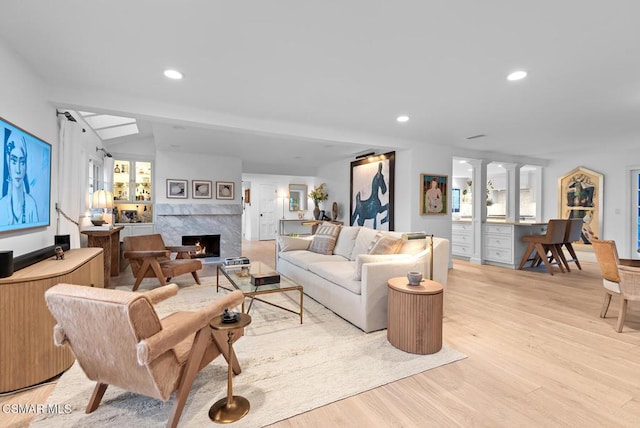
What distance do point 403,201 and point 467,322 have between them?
2.68 m

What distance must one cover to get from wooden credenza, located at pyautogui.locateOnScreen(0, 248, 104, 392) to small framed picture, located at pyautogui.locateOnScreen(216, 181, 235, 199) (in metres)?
4.77

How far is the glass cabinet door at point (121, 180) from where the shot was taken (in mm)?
6488

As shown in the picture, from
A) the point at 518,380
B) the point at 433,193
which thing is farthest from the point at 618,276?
the point at 433,193

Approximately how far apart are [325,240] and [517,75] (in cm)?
299

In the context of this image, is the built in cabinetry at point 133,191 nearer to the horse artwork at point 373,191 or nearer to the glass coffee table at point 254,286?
the glass coffee table at point 254,286

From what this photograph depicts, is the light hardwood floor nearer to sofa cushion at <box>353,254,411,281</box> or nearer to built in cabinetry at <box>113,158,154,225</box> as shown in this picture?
sofa cushion at <box>353,254,411,281</box>

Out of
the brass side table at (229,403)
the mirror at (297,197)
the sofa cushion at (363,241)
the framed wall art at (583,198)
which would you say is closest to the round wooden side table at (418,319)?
the brass side table at (229,403)

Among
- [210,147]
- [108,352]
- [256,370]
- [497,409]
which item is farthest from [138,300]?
[210,147]

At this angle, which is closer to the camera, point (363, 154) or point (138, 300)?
point (138, 300)

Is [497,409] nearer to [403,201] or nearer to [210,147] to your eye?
[403,201]

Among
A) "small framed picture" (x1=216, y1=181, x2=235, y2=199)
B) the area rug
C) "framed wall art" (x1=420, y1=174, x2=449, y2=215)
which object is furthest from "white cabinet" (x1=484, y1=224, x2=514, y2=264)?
"small framed picture" (x1=216, y1=181, x2=235, y2=199)

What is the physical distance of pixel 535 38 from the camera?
83.6 inches

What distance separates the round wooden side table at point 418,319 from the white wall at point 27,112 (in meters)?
2.98

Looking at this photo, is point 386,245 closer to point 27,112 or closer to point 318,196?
point 27,112
